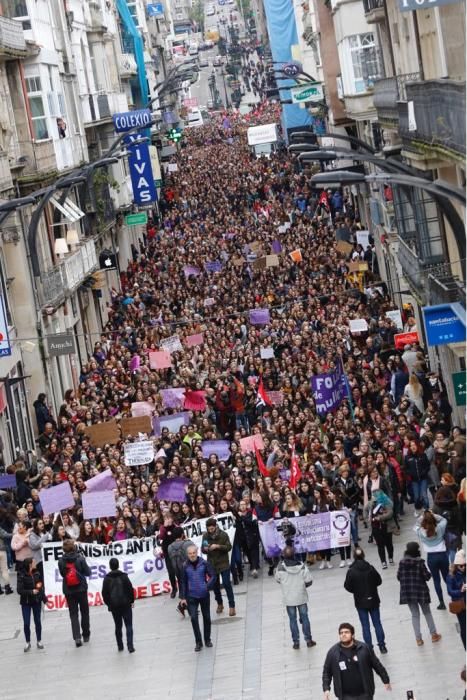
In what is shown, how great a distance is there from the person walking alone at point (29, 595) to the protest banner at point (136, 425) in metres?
11.1

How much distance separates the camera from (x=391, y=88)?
123 feet

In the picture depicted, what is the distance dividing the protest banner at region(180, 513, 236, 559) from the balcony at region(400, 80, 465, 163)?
634cm

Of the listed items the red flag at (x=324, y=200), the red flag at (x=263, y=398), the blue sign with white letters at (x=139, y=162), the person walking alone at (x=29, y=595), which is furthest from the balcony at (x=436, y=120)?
the red flag at (x=324, y=200)

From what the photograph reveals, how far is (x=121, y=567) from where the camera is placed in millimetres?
26891

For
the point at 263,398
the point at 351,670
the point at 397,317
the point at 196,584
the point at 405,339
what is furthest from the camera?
the point at 397,317

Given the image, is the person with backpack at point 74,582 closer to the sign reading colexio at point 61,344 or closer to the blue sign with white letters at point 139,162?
the sign reading colexio at point 61,344

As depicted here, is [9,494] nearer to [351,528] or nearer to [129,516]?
[129,516]

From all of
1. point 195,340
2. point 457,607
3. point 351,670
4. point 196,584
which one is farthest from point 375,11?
point 351,670

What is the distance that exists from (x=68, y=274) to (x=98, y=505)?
24274mm

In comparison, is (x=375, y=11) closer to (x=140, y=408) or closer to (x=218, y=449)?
(x=140, y=408)

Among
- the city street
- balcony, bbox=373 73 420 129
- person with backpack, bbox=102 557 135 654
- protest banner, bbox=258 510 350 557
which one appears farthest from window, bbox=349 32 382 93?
person with backpack, bbox=102 557 135 654

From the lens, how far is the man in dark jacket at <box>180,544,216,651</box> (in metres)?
22.8

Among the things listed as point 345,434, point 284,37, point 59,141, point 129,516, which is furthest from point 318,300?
point 284,37

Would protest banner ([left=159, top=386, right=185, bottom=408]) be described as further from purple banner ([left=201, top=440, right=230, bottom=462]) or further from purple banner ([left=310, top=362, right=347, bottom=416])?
purple banner ([left=201, top=440, right=230, bottom=462])
